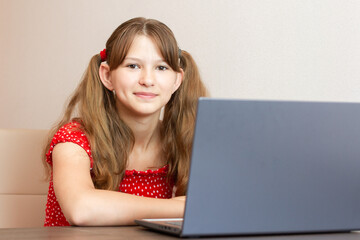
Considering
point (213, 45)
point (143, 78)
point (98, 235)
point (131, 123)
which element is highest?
point (213, 45)

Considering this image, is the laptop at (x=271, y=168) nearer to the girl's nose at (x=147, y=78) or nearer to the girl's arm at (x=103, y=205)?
the girl's arm at (x=103, y=205)

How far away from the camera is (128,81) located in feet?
4.53

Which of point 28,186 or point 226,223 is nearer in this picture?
point 226,223

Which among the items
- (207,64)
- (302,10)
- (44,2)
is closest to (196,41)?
(207,64)

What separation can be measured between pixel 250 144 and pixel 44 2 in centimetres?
200

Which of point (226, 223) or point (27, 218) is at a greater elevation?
point (226, 223)

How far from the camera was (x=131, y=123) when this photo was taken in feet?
4.96

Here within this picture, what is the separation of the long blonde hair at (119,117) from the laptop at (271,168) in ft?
1.99

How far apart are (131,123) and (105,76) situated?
0.15 metres

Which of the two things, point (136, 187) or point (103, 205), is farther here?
point (136, 187)

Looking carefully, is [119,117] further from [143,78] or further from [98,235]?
[98,235]

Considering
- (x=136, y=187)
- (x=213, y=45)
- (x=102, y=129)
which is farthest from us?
(x=213, y=45)

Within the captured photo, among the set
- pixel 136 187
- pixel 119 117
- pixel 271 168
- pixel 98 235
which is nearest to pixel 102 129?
pixel 119 117

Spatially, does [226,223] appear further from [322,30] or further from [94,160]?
[322,30]
